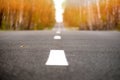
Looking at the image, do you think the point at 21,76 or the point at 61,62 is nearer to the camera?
the point at 21,76

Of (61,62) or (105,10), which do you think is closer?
(61,62)

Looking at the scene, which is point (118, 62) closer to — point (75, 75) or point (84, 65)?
point (84, 65)

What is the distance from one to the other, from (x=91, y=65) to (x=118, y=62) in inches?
22.1

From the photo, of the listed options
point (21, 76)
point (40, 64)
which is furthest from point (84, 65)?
point (21, 76)

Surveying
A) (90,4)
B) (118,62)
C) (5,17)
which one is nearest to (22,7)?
(5,17)

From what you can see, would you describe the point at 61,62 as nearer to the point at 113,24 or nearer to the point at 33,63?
the point at 33,63

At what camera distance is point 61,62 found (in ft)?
16.8

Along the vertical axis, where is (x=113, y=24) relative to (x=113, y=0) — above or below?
below

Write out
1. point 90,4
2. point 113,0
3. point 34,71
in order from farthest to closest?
point 90,4, point 113,0, point 34,71

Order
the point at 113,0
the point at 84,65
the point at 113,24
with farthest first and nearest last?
the point at 113,0 < the point at 113,24 < the point at 84,65

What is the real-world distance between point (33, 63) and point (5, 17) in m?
43.1

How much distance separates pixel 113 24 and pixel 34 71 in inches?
1645

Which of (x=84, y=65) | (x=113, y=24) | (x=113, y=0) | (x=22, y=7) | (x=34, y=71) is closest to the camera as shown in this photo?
(x=34, y=71)

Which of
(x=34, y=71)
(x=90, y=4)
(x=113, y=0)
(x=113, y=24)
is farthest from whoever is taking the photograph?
(x=90, y=4)
